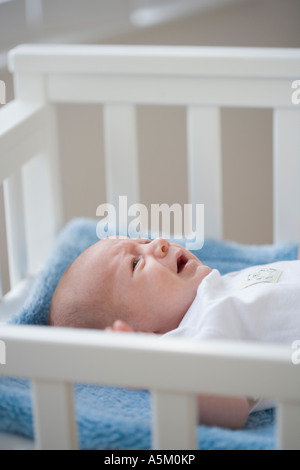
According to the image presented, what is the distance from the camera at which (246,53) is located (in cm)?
125

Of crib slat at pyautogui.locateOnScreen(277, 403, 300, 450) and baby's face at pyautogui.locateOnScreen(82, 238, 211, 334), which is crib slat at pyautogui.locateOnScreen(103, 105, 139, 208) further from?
crib slat at pyautogui.locateOnScreen(277, 403, 300, 450)

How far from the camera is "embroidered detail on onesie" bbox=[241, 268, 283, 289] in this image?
1055 mm

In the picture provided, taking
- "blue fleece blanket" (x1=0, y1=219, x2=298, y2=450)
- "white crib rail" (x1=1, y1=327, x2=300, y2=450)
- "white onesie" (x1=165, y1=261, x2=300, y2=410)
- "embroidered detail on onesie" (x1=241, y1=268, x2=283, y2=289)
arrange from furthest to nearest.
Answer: "embroidered detail on onesie" (x1=241, y1=268, x2=283, y2=289)
"white onesie" (x1=165, y1=261, x2=300, y2=410)
"blue fleece blanket" (x1=0, y1=219, x2=298, y2=450)
"white crib rail" (x1=1, y1=327, x2=300, y2=450)

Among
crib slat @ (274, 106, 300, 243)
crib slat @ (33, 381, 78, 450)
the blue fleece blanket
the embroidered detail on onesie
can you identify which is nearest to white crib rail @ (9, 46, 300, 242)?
crib slat @ (274, 106, 300, 243)

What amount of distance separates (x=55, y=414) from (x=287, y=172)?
0.73 metres

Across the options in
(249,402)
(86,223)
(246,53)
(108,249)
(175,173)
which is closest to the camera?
(249,402)

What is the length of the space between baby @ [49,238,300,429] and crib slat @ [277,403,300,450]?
224mm

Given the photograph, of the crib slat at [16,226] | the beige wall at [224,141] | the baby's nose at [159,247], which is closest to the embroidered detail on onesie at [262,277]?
the baby's nose at [159,247]

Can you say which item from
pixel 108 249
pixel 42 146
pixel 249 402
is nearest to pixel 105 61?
pixel 42 146

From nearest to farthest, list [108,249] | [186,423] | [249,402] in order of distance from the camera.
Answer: [186,423], [249,402], [108,249]

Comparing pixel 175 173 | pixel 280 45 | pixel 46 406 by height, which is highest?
pixel 280 45

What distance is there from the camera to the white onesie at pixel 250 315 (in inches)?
37.6
